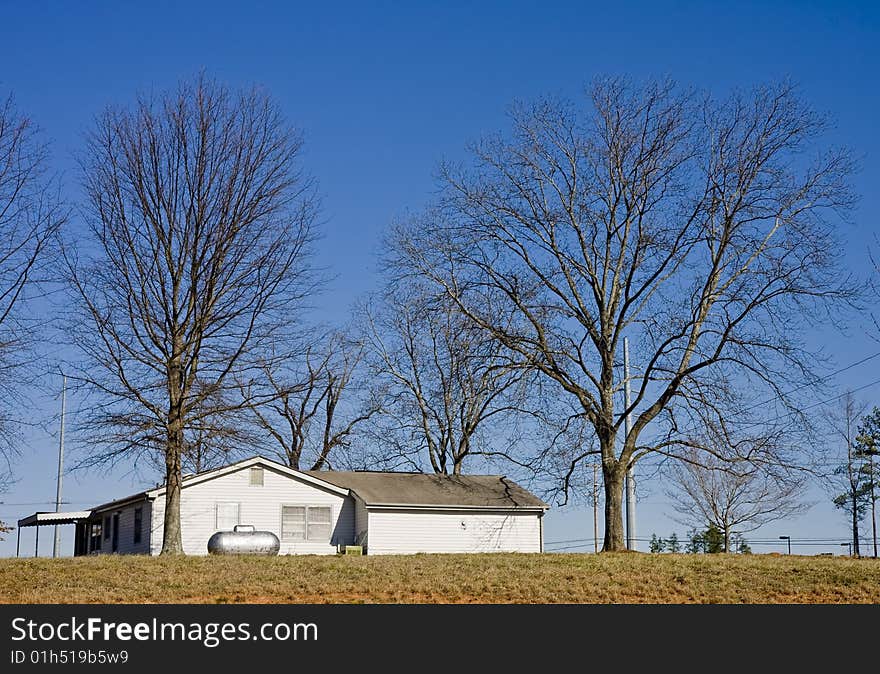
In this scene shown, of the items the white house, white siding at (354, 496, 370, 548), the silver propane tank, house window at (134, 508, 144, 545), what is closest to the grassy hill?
the silver propane tank

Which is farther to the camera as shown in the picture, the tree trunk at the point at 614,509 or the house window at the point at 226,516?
the house window at the point at 226,516

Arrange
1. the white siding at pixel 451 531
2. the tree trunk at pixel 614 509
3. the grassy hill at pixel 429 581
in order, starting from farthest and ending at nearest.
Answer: the white siding at pixel 451 531, the tree trunk at pixel 614 509, the grassy hill at pixel 429 581

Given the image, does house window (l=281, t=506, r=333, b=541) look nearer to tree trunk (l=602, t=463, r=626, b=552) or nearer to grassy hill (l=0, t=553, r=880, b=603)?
tree trunk (l=602, t=463, r=626, b=552)

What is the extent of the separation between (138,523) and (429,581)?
1953 cm

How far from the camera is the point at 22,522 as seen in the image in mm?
44469

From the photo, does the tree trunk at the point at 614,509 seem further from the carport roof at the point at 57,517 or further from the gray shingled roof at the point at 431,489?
the carport roof at the point at 57,517

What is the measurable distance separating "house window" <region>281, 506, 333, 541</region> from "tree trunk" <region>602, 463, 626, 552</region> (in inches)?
443

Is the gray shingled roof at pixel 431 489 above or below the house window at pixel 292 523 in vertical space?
above

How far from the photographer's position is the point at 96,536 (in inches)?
1654

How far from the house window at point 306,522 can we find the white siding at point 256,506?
0.50 feet

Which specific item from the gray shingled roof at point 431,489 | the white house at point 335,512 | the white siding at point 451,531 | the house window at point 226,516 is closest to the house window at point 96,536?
the white house at point 335,512

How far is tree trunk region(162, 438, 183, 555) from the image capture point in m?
28.2

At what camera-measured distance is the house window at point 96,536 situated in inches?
1634

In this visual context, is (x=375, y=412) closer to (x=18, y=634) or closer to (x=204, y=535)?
(x=204, y=535)
